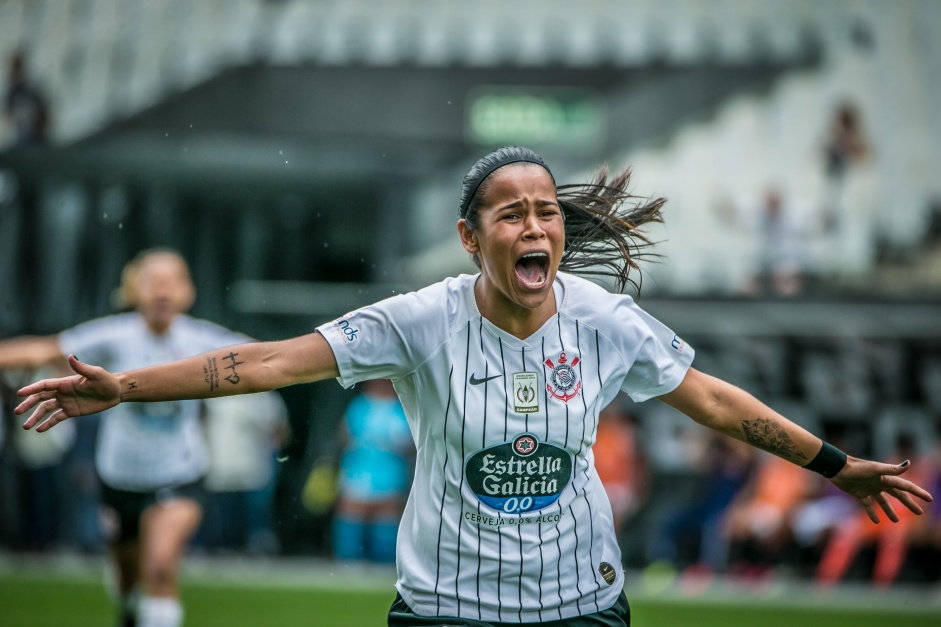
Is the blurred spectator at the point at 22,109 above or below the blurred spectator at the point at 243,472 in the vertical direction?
above

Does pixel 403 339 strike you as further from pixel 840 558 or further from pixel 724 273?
pixel 724 273

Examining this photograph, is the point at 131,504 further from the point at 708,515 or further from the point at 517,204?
the point at 708,515

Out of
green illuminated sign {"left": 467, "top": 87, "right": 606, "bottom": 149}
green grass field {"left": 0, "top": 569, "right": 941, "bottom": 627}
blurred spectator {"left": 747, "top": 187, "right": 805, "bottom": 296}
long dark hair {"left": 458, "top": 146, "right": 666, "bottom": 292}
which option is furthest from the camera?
green illuminated sign {"left": 467, "top": 87, "right": 606, "bottom": 149}

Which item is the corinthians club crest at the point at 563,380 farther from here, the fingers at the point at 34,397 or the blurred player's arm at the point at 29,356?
the blurred player's arm at the point at 29,356

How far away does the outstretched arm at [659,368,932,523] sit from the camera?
13.7 feet

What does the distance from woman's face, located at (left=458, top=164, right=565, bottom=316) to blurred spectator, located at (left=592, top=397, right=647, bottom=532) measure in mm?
9434

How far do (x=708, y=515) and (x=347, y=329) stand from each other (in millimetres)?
9877

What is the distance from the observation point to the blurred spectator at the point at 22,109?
1648cm

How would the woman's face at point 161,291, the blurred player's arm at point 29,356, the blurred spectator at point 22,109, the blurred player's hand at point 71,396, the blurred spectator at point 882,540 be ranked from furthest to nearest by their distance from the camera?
the blurred spectator at point 22,109, the blurred spectator at point 882,540, the woman's face at point 161,291, the blurred player's arm at point 29,356, the blurred player's hand at point 71,396

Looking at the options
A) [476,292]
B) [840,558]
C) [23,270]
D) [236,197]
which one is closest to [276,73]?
[236,197]

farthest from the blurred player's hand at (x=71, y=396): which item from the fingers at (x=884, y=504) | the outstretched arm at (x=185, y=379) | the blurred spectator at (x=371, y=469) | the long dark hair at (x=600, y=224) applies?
the blurred spectator at (x=371, y=469)

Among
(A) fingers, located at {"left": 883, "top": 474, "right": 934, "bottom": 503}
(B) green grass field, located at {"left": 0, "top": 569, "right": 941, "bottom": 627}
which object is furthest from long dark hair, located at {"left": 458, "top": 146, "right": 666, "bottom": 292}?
(B) green grass field, located at {"left": 0, "top": 569, "right": 941, "bottom": 627}

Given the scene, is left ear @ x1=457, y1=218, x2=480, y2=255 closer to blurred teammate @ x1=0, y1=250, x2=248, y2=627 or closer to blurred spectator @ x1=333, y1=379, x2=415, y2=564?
blurred teammate @ x1=0, y1=250, x2=248, y2=627

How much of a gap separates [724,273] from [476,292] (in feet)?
40.6
